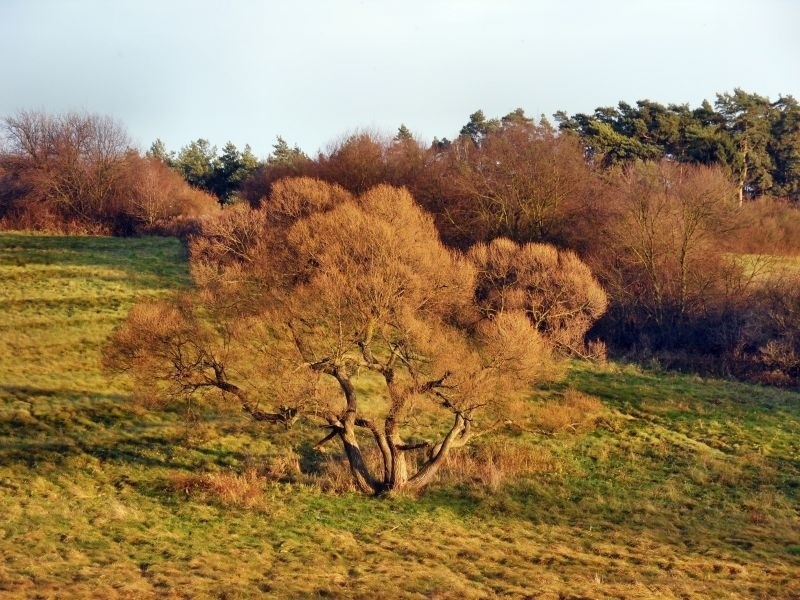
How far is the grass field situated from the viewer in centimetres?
1393

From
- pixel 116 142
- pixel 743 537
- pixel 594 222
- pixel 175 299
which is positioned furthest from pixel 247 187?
pixel 743 537

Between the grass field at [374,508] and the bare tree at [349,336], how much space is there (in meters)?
2.13

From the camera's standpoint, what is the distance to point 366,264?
1900 cm

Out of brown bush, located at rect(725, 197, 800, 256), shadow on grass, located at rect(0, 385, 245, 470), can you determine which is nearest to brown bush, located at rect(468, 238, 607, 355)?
shadow on grass, located at rect(0, 385, 245, 470)

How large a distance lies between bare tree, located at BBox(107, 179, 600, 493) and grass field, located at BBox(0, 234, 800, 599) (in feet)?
6.99

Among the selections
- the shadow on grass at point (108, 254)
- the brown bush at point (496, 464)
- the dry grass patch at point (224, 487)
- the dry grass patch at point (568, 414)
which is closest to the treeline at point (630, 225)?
the dry grass patch at point (568, 414)

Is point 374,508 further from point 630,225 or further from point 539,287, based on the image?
point 630,225

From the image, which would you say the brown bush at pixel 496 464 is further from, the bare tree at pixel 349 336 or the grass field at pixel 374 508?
the bare tree at pixel 349 336

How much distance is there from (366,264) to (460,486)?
7012mm

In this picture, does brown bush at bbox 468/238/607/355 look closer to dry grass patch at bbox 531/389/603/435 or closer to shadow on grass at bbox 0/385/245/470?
dry grass patch at bbox 531/389/603/435

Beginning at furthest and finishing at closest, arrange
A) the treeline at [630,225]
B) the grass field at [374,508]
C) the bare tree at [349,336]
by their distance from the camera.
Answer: the treeline at [630,225]
the bare tree at [349,336]
the grass field at [374,508]

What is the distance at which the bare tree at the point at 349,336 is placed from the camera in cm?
1884

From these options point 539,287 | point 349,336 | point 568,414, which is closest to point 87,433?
point 349,336

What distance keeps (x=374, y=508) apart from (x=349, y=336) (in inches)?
175
